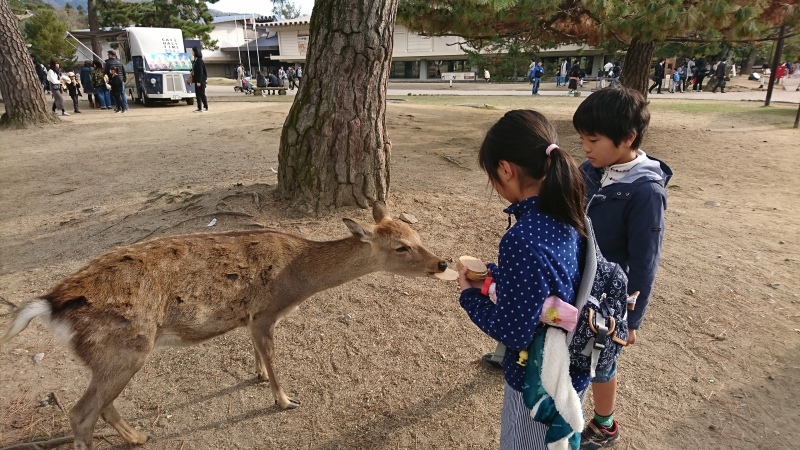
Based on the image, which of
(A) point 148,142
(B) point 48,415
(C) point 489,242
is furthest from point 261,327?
(A) point 148,142

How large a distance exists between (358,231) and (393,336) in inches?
38.2

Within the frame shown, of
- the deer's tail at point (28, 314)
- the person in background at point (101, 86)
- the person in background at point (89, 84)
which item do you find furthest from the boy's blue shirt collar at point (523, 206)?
the person in background at point (89, 84)

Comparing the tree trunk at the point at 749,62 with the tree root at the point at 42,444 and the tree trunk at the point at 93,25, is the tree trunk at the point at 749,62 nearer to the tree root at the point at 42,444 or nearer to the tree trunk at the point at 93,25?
the tree trunk at the point at 93,25

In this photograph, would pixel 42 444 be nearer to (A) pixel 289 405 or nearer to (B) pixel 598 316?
(A) pixel 289 405

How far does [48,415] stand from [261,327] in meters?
1.44

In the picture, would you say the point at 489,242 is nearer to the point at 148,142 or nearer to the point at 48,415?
the point at 48,415

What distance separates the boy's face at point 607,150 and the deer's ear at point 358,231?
1625 mm

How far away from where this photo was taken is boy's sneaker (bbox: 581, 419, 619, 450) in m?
2.76

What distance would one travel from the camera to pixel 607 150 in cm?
240

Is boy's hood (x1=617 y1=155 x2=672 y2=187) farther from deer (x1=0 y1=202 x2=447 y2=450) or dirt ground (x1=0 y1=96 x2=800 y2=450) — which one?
dirt ground (x1=0 y1=96 x2=800 y2=450)

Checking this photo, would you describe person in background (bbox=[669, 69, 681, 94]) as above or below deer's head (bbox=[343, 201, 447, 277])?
above

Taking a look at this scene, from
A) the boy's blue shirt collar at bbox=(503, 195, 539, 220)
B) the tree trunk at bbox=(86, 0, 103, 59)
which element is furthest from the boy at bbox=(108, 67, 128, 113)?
the boy's blue shirt collar at bbox=(503, 195, 539, 220)

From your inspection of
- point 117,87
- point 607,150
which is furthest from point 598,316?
point 117,87

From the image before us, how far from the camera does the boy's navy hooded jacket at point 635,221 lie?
232 centimetres
